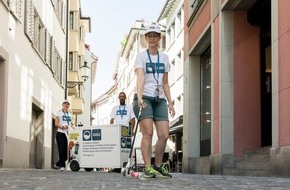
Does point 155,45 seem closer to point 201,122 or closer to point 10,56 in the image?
point 10,56

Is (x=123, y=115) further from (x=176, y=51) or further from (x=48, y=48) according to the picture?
(x=176, y=51)

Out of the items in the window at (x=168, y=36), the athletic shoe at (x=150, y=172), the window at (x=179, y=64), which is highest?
the window at (x=168, y=36)

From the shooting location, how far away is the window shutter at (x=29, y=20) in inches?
677

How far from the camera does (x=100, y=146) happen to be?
14.4 m

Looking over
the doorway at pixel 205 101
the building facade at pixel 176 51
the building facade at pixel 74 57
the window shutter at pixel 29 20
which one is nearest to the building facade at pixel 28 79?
the window shutter at pixel 29 20

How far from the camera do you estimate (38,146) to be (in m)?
21.2

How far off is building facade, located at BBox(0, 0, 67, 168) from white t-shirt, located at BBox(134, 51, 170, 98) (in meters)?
6.05

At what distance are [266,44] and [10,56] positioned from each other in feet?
19.5

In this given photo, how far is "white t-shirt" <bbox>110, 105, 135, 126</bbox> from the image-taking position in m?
13.3

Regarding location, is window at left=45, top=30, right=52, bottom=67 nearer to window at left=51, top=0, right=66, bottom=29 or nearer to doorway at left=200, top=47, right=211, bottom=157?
window at left=51, top=0, right=66, bottom=29

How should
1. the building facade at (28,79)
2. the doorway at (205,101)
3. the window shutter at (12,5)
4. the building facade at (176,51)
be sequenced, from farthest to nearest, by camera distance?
the building facade at (176,51), the doorway at (205,101), the window shutter at (12,5), the building facade at (28,79)

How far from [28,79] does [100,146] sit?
4.43m

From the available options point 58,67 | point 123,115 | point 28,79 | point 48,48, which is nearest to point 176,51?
point 58,67

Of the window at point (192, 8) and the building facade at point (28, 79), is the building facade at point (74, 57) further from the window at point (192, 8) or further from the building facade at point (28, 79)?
the window at point (192, 8)
